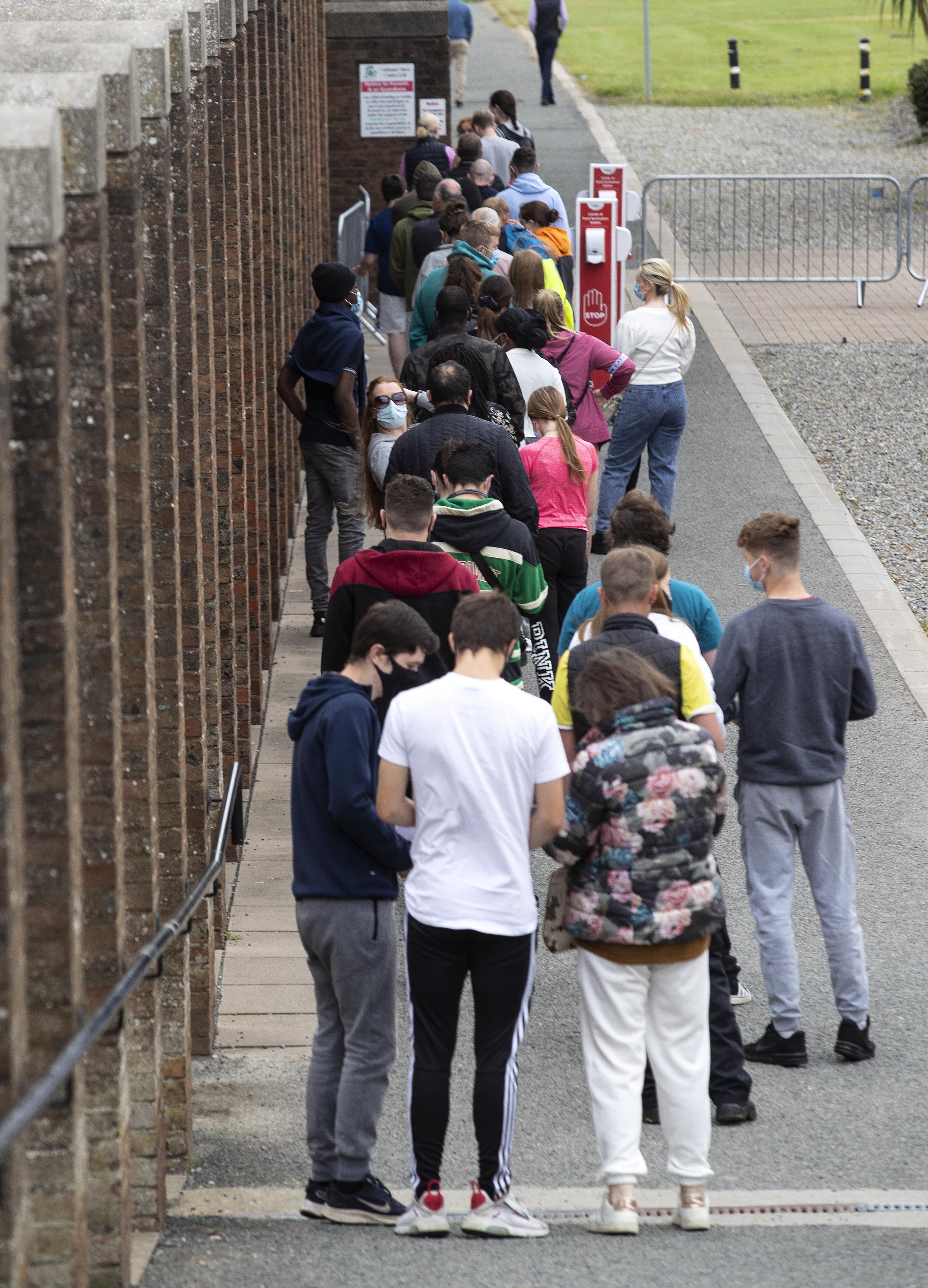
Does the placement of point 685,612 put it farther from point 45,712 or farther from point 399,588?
point 45,712

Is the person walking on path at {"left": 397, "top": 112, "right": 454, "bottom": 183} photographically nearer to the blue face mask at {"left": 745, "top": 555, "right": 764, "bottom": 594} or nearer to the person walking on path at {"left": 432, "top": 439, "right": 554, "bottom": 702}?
the person walking on path at {"left": 432, "top": 439, "right": 554, "bottom": 702}

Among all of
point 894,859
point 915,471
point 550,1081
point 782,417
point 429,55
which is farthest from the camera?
point 429,55

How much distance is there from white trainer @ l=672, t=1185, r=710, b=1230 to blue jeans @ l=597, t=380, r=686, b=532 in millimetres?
6534

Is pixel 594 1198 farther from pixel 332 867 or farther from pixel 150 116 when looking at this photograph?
pixel 150 116

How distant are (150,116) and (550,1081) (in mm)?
3427

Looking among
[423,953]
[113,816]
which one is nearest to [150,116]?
[113,816]

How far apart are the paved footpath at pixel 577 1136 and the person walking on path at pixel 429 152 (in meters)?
10.0

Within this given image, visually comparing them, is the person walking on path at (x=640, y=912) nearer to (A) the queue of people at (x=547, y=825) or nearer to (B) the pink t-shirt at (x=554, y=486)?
(A) the queue of people at (x=547, y=825)

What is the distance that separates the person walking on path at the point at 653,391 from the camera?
1076 cm

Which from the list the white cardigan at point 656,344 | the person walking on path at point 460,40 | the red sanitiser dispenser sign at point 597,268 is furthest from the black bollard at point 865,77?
the white cardigan at point 656,344

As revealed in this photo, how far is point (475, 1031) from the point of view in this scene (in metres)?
5.03

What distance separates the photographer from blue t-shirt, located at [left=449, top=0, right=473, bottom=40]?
3172 cm

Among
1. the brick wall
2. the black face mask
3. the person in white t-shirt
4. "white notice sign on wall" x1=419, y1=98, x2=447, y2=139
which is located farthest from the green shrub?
the person in white t-shirt

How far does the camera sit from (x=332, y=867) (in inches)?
194
